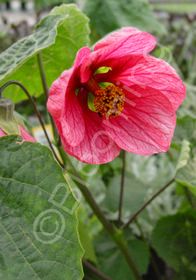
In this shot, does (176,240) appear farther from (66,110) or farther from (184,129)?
(66,110)

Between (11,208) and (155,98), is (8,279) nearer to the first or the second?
(11,208)

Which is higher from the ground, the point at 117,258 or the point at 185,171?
the point at 185,171

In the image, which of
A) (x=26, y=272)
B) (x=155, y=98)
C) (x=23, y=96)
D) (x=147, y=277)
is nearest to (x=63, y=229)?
(x=26, y=272)

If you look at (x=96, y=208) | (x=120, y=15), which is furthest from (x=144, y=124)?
(x=120, y=15)

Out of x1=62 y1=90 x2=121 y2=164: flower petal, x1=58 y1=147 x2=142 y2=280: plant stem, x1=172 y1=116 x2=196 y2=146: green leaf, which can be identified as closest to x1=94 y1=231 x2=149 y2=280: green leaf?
x1=58 y1=147 x2=142 y2=280: plant stem

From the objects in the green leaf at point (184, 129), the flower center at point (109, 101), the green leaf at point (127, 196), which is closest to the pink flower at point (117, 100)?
the flower center at point (109, 101)

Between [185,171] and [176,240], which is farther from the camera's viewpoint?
[176,240]
